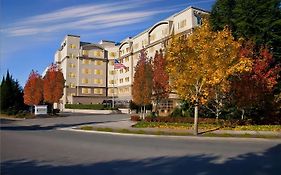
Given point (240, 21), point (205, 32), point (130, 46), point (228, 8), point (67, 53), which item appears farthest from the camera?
point (67, 53)

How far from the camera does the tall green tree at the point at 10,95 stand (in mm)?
54281

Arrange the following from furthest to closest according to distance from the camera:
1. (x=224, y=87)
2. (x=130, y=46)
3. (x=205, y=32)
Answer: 1. (x=130, y=46)
2. (x=224, y=87)
3. (x=205, y=32)

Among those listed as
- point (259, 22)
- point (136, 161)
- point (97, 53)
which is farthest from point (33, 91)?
point (136, 161)

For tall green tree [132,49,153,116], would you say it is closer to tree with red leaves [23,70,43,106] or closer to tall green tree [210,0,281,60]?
tall green tree [210,0,281,60]

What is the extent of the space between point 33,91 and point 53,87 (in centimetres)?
487

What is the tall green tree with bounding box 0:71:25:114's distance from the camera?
178 ft

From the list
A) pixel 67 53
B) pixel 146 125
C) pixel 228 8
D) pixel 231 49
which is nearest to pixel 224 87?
pixel 231 49

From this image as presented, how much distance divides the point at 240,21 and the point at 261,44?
3.33 meters

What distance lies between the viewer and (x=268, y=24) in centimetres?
3225

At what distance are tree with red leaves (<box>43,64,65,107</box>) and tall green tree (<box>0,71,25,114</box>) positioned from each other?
A: 6.56m

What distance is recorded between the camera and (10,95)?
56500 millimetres

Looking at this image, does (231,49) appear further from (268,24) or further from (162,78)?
(162,78)

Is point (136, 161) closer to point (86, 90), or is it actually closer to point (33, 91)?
point (33, 91)

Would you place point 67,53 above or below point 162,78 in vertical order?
above
